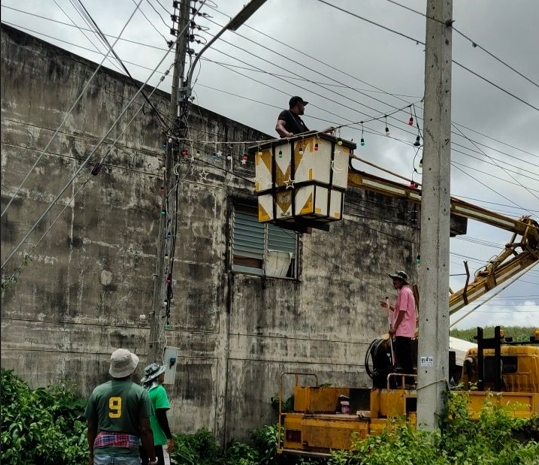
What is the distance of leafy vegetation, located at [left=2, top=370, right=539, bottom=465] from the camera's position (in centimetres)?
855

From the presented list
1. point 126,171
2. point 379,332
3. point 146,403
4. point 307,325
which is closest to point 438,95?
point 146,403

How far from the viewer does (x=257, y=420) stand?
1619cm

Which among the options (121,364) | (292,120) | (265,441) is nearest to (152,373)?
(121,364)

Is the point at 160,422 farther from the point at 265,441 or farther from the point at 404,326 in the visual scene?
the point at 265,441

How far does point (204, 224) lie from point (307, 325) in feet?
10.9

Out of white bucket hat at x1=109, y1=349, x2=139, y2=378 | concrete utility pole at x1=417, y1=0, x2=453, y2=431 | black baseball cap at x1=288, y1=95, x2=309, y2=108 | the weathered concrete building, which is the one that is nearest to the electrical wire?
the weathered concrete building

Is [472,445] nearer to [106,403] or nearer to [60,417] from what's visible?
[106,403]

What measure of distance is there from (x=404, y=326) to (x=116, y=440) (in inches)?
214

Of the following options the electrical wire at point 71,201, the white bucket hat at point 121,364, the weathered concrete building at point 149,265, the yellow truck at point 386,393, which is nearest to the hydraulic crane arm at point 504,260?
the yellow truck at point 386,393

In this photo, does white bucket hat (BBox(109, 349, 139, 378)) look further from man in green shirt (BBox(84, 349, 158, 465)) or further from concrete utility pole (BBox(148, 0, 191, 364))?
concrete utility pole (BBox(148, 0, 191, 364))

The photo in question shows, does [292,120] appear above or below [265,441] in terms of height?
above

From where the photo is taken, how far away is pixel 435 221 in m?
9.31

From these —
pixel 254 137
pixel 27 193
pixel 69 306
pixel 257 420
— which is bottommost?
pixel 257 420

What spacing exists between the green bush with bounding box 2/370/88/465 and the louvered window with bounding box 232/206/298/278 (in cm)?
484
